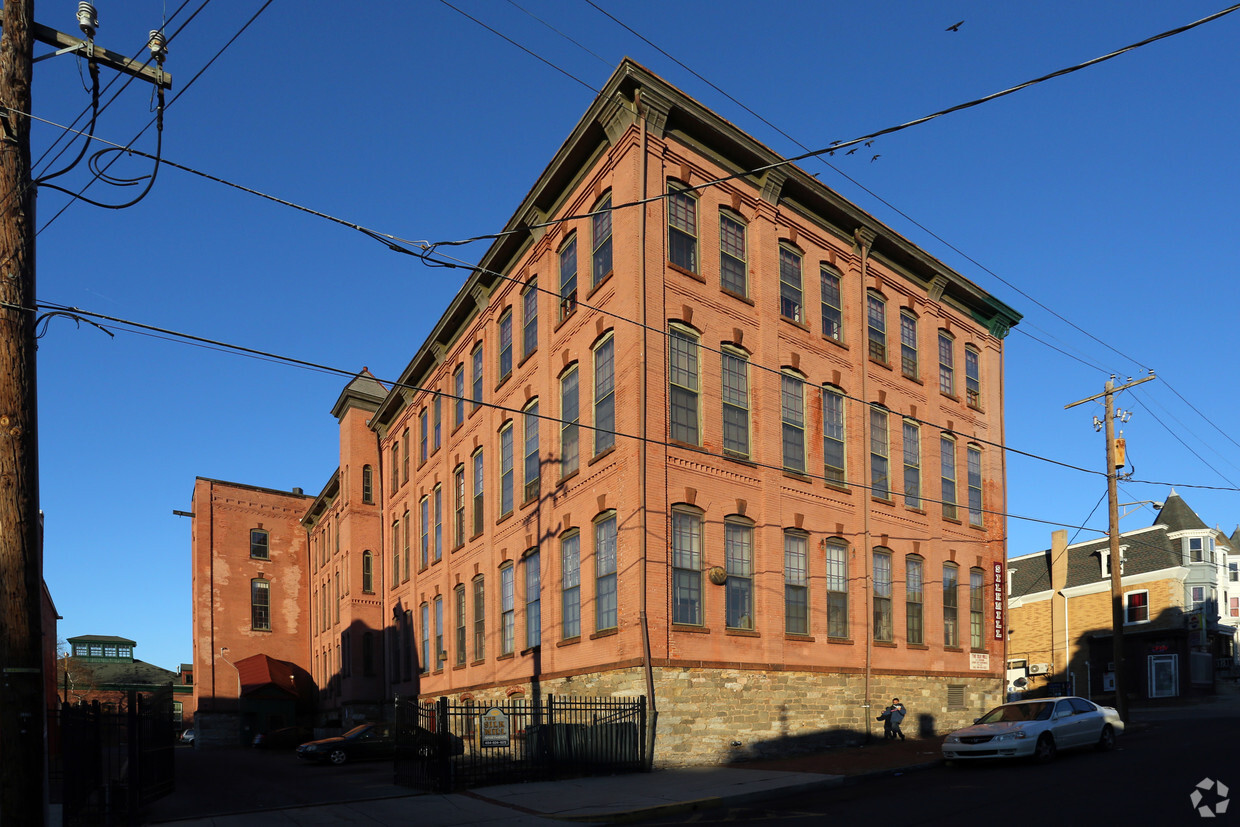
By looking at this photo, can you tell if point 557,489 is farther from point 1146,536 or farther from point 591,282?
point 1146,536

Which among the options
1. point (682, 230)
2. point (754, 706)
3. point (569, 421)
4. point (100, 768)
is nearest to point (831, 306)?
point (682, 230)

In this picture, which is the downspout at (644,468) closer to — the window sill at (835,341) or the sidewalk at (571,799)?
the sidewalk at (571,799)

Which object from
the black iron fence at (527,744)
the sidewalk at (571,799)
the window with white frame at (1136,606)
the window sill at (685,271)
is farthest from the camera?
the window with white frame at (1136,606)

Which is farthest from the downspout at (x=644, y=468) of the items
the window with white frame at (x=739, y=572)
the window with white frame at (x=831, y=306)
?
the window with white frame at (x=831, y=306)

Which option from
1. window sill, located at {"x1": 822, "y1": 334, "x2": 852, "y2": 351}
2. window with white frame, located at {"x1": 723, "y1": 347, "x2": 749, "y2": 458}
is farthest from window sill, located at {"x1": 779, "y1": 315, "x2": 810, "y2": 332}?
window with white frame, located at {"x1": 723, "y1": 347, "x2": 749, "y2": 458}

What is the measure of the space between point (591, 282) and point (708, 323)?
321 centimetres

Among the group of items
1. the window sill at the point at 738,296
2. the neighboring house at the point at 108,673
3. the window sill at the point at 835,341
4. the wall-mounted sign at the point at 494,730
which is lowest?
the neighboring house at the point at 108,673

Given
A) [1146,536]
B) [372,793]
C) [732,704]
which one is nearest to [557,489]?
[732,704]

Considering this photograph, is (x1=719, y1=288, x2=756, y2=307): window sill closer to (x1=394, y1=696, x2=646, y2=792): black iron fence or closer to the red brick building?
the red brick building

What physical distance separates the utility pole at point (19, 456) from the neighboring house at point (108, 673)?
67.3 meters

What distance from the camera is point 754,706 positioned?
2262cm

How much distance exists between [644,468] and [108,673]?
88085 mm

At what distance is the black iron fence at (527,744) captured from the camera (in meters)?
19.4

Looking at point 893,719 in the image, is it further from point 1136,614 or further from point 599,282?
point 1136,614
